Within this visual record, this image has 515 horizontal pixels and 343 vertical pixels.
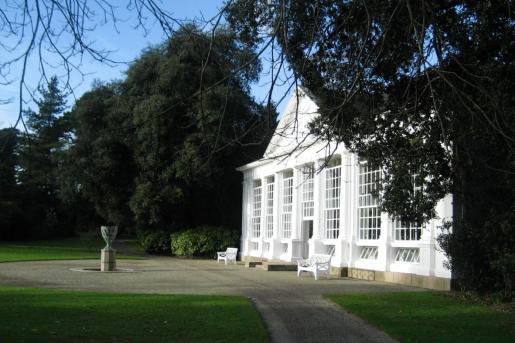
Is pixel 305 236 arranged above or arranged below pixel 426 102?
below

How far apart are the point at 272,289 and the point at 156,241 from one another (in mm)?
22690

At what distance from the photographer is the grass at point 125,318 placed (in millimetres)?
9672

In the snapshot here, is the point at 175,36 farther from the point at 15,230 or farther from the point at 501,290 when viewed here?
the point at 15,230

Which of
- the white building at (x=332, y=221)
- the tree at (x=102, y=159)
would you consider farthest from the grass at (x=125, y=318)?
the tree at (x=102, y=159)

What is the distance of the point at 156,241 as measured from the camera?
39.5m

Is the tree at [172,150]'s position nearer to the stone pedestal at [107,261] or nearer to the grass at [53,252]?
the grass at [53,252]

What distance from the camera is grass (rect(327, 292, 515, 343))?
34.1ft

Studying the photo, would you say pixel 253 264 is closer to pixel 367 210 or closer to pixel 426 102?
pixel 367 210

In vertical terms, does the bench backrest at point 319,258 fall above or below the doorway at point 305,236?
below

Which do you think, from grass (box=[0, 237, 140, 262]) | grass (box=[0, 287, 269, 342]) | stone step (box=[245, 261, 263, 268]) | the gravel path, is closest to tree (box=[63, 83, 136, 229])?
grass (box=[0, 237, 140, 262])

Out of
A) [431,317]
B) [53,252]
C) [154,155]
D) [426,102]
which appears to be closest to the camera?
[426,102]

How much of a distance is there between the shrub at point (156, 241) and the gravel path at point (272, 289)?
13.6m

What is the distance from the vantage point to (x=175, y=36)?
666cm

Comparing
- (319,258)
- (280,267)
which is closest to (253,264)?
(280,267)
